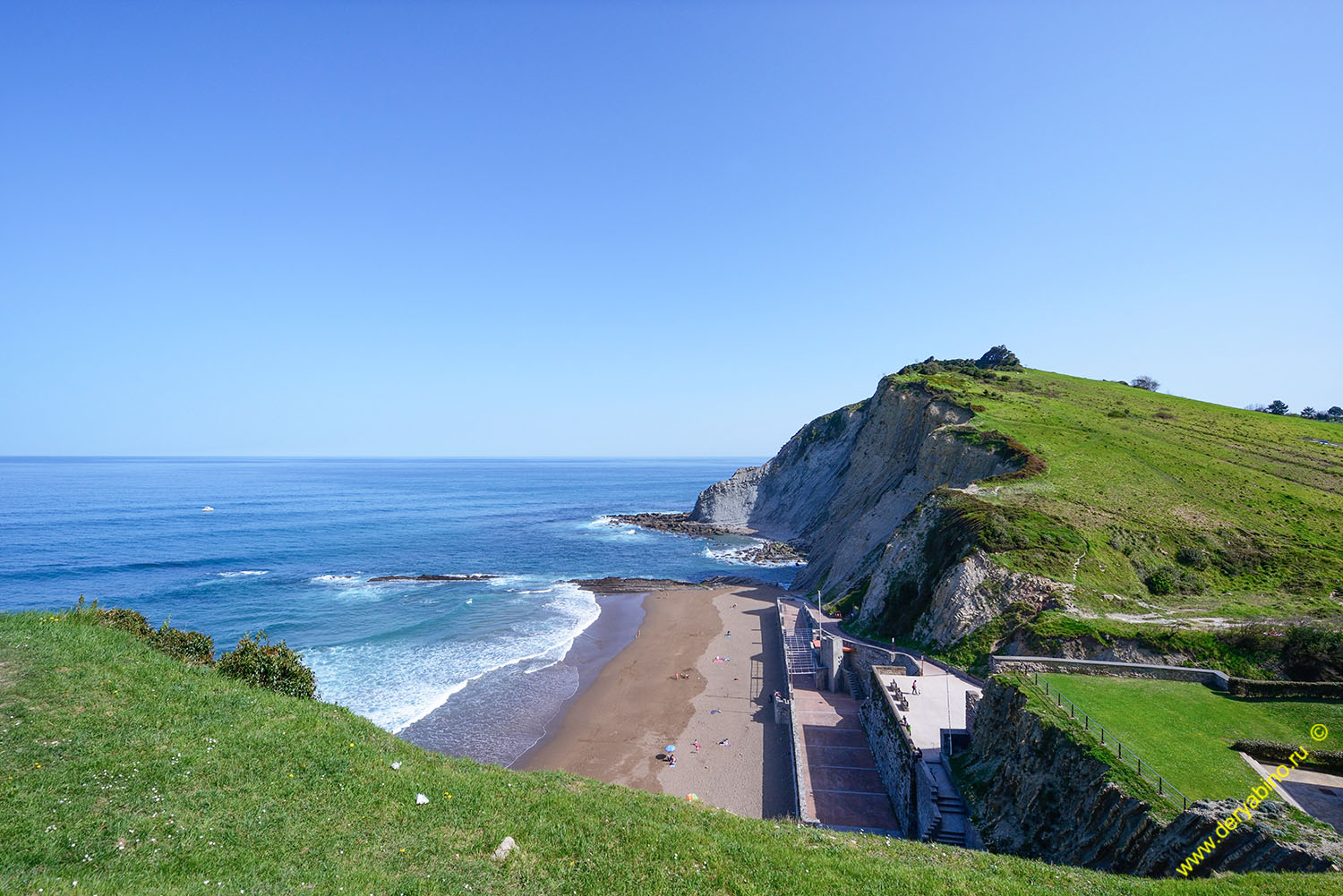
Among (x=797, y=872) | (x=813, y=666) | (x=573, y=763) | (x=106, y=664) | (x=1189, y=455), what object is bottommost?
Answer: (x=573, y=763)

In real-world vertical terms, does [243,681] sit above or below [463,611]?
above

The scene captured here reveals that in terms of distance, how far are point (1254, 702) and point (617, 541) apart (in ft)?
241

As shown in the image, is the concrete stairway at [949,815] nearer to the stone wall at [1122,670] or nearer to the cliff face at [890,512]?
the stone wall at [1122,670]

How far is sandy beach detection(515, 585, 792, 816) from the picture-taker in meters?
25.3

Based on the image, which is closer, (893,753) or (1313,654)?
(1313,654)

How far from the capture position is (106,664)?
15.8 m

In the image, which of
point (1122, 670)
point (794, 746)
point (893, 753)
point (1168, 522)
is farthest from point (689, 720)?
point (1168, 522)

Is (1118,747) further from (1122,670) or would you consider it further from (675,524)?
(675,524)

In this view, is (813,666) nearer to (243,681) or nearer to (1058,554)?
(1058,554)

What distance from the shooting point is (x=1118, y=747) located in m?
15.2

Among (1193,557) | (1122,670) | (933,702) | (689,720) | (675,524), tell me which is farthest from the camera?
(675,524)

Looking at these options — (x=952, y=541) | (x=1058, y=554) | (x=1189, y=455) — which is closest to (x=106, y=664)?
(x=952, y=541)

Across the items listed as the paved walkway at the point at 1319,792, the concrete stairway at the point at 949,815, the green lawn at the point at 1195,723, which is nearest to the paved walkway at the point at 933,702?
the concrete stairway at the point at 949,815

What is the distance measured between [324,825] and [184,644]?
41.7 feet
